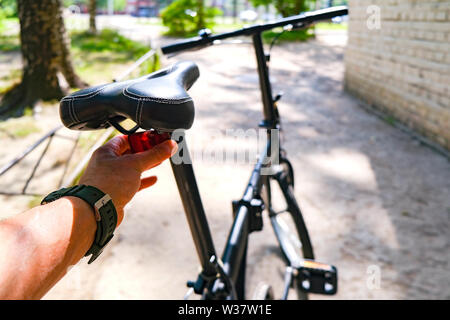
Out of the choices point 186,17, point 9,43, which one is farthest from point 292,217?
point 186,17

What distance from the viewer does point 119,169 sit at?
857 mm

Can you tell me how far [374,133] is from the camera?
582cm

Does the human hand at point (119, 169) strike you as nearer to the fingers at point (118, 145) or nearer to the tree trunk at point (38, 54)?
the fingers at point (118, 145)

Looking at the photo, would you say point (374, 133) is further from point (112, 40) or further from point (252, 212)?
point (112, 40)

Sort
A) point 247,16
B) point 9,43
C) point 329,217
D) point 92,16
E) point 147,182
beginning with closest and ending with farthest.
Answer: point 147,182
point 247,16
point 329,217
point 9,43
point 92,16

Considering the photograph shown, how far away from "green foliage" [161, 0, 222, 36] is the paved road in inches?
442

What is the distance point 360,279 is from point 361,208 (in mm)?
1078

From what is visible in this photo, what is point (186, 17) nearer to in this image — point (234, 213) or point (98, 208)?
point (234, 213)

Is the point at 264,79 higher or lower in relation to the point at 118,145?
higher

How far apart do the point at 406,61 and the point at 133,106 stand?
19.3 feet

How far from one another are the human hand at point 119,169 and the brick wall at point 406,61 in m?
4.85

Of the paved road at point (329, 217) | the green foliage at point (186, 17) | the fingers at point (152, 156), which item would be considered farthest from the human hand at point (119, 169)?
the green foliage at point (186, 17)
